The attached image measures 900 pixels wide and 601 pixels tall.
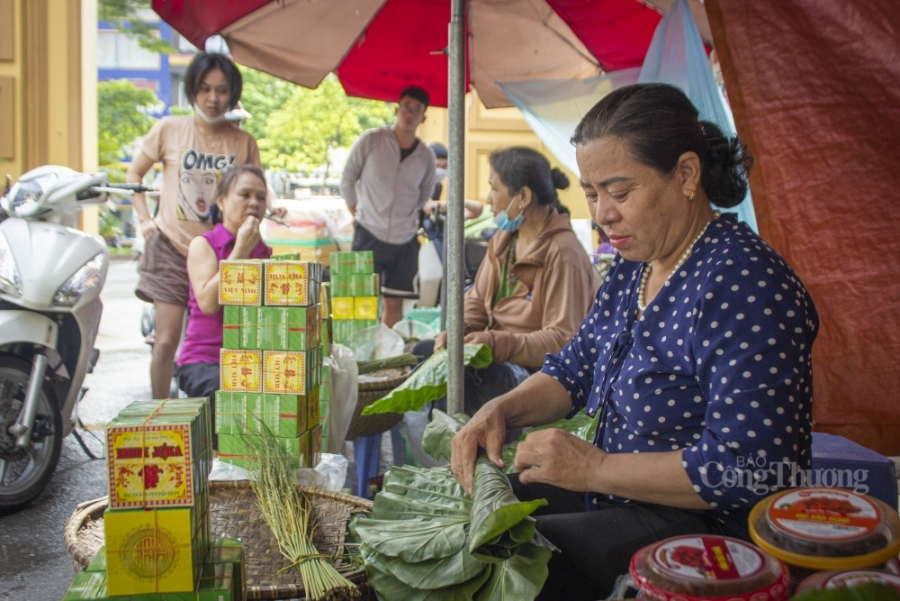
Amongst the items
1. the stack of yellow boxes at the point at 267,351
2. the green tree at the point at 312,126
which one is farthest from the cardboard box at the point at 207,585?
the green tree at the point at 312,126

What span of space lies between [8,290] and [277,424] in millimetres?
1518

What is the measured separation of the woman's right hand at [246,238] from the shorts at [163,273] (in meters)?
0.97

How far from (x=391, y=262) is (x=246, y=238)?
9.48ft

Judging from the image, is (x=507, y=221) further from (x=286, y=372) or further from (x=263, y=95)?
(x=263, y=95)

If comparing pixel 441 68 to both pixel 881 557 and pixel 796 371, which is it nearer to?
pixel 796 371

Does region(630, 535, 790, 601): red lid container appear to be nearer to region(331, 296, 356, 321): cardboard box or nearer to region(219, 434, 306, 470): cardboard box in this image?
region(219, 434, 306, 470): cardboard box

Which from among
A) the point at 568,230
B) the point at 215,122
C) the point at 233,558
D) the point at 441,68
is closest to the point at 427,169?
the point at 441,68

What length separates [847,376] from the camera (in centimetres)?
231

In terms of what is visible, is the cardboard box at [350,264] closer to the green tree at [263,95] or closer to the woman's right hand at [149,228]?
the woman's right hand at [149,228]

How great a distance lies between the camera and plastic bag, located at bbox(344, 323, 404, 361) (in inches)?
155

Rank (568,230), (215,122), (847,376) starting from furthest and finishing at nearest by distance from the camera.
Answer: (215,122)
(568,230)
(847,376)

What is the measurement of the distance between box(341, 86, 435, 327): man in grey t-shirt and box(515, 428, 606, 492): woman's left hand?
14.5ft

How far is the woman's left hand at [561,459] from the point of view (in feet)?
5.15

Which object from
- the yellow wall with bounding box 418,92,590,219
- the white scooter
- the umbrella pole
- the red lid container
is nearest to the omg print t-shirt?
the white scooter
